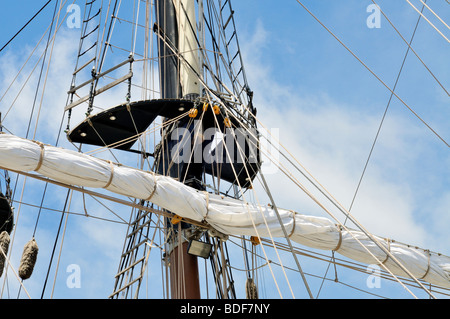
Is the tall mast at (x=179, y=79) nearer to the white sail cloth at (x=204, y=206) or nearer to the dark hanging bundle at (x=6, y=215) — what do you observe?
the white sail cloth at (x=204, y=206)

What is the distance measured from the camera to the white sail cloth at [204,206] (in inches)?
436

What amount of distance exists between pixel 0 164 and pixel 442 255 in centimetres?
780

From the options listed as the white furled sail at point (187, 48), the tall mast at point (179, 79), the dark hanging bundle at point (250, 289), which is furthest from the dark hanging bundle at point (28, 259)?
the white furled sail at point (187, 48)

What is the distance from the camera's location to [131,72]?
43.9 feet

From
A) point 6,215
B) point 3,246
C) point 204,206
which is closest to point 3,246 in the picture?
Answer: point 3,246

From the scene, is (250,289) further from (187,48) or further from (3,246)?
(187,48)

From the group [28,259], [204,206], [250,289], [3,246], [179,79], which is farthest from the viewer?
[179,79]

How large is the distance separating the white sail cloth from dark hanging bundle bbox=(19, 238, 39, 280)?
141cm

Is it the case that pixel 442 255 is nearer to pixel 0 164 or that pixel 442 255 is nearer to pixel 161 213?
pixel 161 213

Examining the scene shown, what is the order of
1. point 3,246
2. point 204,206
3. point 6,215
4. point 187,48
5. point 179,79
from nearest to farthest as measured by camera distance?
1. point 204,206
2. point 3,246
3. point 179,79
4. point 187,48
5. point 6,215

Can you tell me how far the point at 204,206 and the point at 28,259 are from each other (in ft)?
9.45

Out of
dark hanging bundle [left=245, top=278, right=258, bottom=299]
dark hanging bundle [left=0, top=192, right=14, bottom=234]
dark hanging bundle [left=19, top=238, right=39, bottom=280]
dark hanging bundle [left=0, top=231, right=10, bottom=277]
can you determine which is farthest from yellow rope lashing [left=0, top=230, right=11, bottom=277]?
dark hanging bundle [left=245, top=278, right=258, bottom=299]

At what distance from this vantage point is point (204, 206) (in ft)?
40.1

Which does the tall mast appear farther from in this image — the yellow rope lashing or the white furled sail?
the yellow rope lashing
